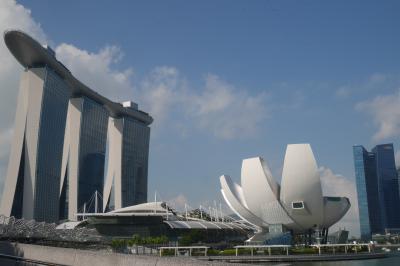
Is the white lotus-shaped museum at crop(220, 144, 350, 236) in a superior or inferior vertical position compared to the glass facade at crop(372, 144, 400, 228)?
inferior

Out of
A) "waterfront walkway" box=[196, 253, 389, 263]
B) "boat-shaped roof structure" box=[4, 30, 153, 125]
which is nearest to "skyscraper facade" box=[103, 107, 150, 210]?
"boat-shaped roof structure" box=[4, 30, 153, 125]

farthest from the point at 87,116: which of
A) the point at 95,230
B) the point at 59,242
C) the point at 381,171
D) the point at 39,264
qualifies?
the point at 381,171

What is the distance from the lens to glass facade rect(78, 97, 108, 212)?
113m

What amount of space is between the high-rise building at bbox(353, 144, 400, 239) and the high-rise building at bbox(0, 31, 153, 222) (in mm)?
A: 82799

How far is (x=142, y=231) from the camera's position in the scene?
76.7m

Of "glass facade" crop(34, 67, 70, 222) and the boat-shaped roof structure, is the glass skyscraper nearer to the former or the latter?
"glass facade" crop(34, 67, 70, 222)

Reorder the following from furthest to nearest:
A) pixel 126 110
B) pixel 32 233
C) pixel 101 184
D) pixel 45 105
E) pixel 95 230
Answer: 1. pixel 126 110
2. pixel 101 184
3. pixel 45 105
4. pixel 95 230
5. pixel 32 233

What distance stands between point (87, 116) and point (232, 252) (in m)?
75.8

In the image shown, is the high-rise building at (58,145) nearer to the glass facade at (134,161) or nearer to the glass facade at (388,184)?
the glass facade at (134,161)

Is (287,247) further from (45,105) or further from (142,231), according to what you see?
(45,105)

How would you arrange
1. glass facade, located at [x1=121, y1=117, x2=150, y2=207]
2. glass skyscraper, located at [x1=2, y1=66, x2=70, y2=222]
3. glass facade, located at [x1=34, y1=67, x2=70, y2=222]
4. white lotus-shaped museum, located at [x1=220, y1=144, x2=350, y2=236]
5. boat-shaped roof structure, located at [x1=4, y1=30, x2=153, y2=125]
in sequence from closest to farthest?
white lotus-shaped museum, located at [x1=220, y1=144, x2=350, y2=236], boat-shaped roof structure, located at [x1=4, y1=30, x2=153, y2=125], glass skyscraper, located at [x1=2, y1=66, x2=70, y2=222], glass facade, located at [x1=34, y1=67, x2=70, y2=222], glass facade, located at [x1=121, y1=117, x2=150, y2=207]

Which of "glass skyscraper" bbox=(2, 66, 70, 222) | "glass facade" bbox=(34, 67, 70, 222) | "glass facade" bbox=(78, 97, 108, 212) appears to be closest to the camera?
"glass skyscraper" bbox=(2, 66, 70, 222)

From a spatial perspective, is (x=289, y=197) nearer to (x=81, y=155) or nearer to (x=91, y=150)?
(x=81, y=155)

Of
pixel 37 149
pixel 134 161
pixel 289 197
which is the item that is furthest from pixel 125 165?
pixel 289 197
